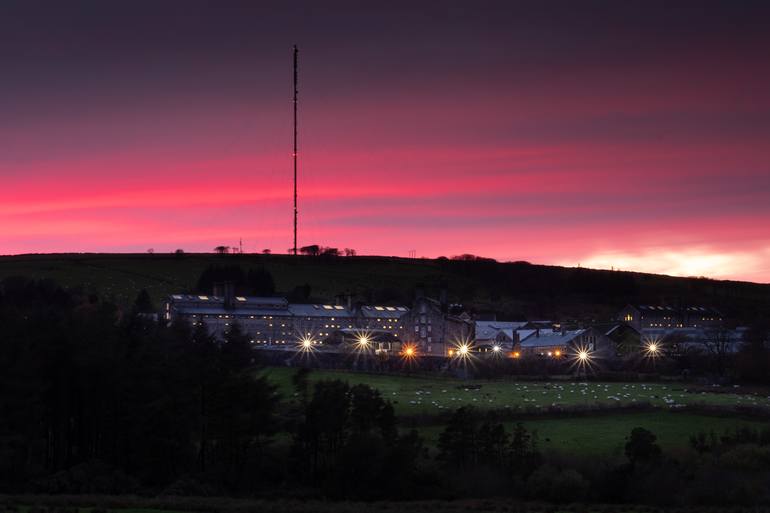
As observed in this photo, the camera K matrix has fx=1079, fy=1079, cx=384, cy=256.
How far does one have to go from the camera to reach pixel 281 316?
150 meters

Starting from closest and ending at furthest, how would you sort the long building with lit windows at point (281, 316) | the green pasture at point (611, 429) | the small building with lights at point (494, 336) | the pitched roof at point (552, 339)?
the green pasture at point (611, 429), the pitched roof at point (552, 339), the small building with lights at point (494, 336), the long building with lit windows at point (281, 316)

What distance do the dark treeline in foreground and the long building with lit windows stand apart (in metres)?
86.7

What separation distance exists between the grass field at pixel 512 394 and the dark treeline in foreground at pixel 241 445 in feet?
41.8

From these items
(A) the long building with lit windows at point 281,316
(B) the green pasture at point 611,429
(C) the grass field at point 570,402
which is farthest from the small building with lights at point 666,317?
(B) the green pasture at point 611,429

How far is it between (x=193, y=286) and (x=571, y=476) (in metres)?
156

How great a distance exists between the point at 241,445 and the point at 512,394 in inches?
1279

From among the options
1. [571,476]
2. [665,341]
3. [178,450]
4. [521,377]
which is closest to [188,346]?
[178,450]

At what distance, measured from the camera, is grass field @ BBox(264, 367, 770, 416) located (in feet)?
235

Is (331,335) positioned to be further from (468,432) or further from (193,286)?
(468,432)

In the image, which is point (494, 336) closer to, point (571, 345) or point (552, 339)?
point (552, 339)

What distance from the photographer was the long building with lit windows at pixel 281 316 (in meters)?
144

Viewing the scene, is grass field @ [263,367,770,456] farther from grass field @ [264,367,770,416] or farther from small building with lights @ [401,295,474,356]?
small building with lights @ [401,295,474,356]

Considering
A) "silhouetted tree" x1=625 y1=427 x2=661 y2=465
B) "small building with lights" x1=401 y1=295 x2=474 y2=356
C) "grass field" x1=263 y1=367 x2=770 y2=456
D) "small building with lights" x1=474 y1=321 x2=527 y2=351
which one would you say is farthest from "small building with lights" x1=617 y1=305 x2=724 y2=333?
"silhouetted tree" x1=625 y1=427 x2=661 y2=465

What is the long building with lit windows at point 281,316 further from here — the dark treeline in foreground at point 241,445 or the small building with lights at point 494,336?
the dark treeline in foreground at point 241,445
